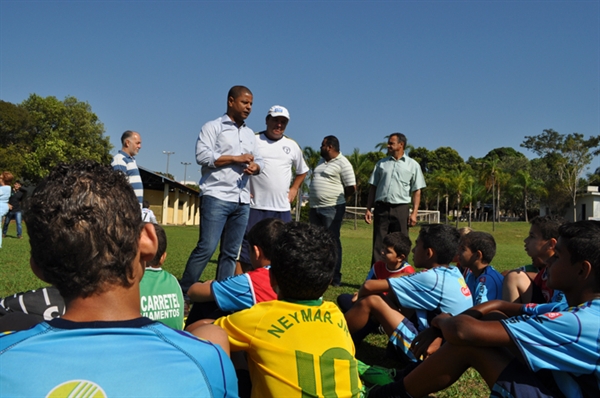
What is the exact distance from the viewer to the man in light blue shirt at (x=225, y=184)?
4.89 m

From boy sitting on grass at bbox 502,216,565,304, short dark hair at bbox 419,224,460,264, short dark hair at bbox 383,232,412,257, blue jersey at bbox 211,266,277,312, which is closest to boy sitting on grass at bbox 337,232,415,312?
short dark hair at bbox 383,232,412,257

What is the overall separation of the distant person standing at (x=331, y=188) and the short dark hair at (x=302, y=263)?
15.7 feet

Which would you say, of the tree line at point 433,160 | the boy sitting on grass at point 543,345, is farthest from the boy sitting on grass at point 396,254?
the tree line at point 433,160

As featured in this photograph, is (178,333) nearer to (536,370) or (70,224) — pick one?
(70,224)

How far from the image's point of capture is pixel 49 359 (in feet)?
3.10

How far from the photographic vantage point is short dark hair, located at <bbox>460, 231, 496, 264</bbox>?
4.26 metres

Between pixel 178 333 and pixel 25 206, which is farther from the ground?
pixel 25 206

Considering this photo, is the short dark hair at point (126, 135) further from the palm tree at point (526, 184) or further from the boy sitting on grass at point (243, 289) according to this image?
the palm tree at point (526, 184)

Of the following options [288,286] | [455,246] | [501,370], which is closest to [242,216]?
[455,246]

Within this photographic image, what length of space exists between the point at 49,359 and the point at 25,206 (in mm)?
355

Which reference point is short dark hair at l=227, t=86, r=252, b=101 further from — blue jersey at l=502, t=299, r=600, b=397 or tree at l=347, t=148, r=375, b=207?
tree at l=347, t=148, r=375, b=207

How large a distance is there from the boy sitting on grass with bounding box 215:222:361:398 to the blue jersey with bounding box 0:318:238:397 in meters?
0.89

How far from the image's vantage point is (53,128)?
38781 millimetres

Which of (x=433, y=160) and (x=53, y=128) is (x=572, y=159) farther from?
(x=53, y=128)
